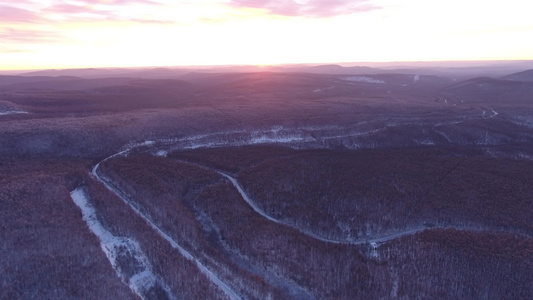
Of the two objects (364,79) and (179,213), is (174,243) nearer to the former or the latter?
(179,213)

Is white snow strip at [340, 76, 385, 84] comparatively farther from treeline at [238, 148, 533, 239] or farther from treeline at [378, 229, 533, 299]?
treeline at [378, 229, 533, 299]

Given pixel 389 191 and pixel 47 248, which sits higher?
pixel 47 248

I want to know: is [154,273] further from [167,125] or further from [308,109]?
[308,109]

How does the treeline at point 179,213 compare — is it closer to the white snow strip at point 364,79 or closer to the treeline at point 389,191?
the treeline at point 389,191

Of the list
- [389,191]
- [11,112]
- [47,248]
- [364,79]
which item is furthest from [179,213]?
[364,79]

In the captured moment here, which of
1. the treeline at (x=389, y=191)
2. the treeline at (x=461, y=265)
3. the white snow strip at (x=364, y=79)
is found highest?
the white snow strip at (x=364, y=79)

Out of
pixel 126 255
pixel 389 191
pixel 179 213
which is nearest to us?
pixel 126 255

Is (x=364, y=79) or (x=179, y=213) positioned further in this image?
(x=364, y=79)

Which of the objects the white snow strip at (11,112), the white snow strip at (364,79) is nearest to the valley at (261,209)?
the white snow strip at (11,112)
